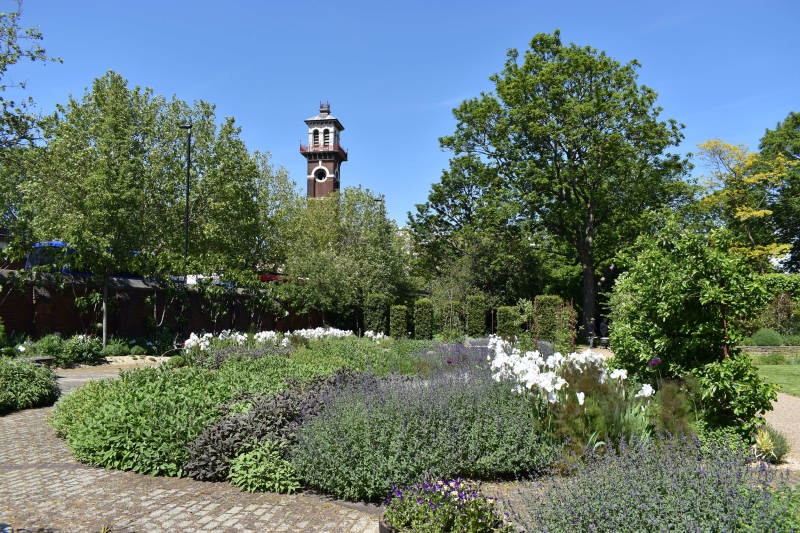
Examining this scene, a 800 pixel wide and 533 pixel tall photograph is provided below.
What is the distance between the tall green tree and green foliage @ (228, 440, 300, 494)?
20.4 metres

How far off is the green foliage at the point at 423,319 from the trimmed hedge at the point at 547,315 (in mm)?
4643

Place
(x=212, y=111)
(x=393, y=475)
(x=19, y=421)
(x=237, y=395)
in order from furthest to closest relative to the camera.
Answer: (x=212, y=111) → (x=19, y=421) → (x=237, y=395) → (x=393, y=475)

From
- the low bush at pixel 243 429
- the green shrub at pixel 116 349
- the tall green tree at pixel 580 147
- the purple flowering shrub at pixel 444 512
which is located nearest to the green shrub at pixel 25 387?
the low bush at pixel 243 429

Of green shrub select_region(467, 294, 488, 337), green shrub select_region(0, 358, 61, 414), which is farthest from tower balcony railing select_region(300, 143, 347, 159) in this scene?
green shrub select_region(0, 358, 61, 414)

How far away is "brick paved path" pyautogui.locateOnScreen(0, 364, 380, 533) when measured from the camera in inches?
163

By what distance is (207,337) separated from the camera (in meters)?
12.9

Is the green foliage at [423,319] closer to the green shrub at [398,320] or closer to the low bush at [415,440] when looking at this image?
the green shrub at [398,320]

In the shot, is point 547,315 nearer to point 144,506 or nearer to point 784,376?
point 784,376

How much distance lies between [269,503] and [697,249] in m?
4.99

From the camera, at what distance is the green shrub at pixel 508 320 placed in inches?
859

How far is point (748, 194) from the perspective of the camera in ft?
97.6

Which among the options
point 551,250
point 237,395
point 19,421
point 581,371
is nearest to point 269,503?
point 237,395

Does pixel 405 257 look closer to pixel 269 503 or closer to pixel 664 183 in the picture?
pixel 664 183

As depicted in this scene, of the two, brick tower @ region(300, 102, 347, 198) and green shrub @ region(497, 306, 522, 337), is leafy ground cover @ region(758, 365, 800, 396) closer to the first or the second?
green shrub @ region(497, 306, 522, 337)
